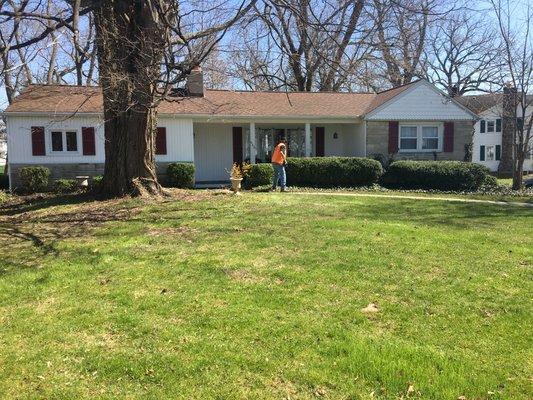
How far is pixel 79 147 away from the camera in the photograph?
64.4 ft

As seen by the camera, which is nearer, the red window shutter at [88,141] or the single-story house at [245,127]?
the single-story house at [245,127]

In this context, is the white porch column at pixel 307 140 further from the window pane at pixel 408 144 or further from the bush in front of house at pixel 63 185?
the bush in front of house at pixel 63 185

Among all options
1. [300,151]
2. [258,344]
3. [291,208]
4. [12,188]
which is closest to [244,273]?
[258,344]

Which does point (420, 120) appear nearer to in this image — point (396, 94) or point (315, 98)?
point (396, 94)

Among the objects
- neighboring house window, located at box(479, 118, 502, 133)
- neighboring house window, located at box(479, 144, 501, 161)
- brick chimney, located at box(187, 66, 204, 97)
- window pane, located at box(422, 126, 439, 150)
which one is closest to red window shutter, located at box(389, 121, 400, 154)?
window pane, located at box(422, 126, 439, 150)

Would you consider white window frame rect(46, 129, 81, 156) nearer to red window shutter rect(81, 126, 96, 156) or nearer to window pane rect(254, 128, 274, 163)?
red window shutter rect(81, 126, 96, 156)

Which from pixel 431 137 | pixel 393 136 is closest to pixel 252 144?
pixel 393 136

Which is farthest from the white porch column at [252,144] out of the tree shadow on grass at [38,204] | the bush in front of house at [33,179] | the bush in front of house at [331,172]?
the tree shadow on grass at [38,204]

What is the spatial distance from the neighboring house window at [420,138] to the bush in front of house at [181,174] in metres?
9.53

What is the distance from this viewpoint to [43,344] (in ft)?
13.5

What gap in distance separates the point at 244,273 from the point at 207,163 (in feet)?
54.9

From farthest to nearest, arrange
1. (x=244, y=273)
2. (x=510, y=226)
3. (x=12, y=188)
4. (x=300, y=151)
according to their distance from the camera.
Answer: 1. (x=300, y=151)
2. (x=12, y=188)
3. (x=510, y=226)
4. (x=244, y=273)

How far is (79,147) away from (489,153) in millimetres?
32103

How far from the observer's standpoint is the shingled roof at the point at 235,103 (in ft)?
63.9
